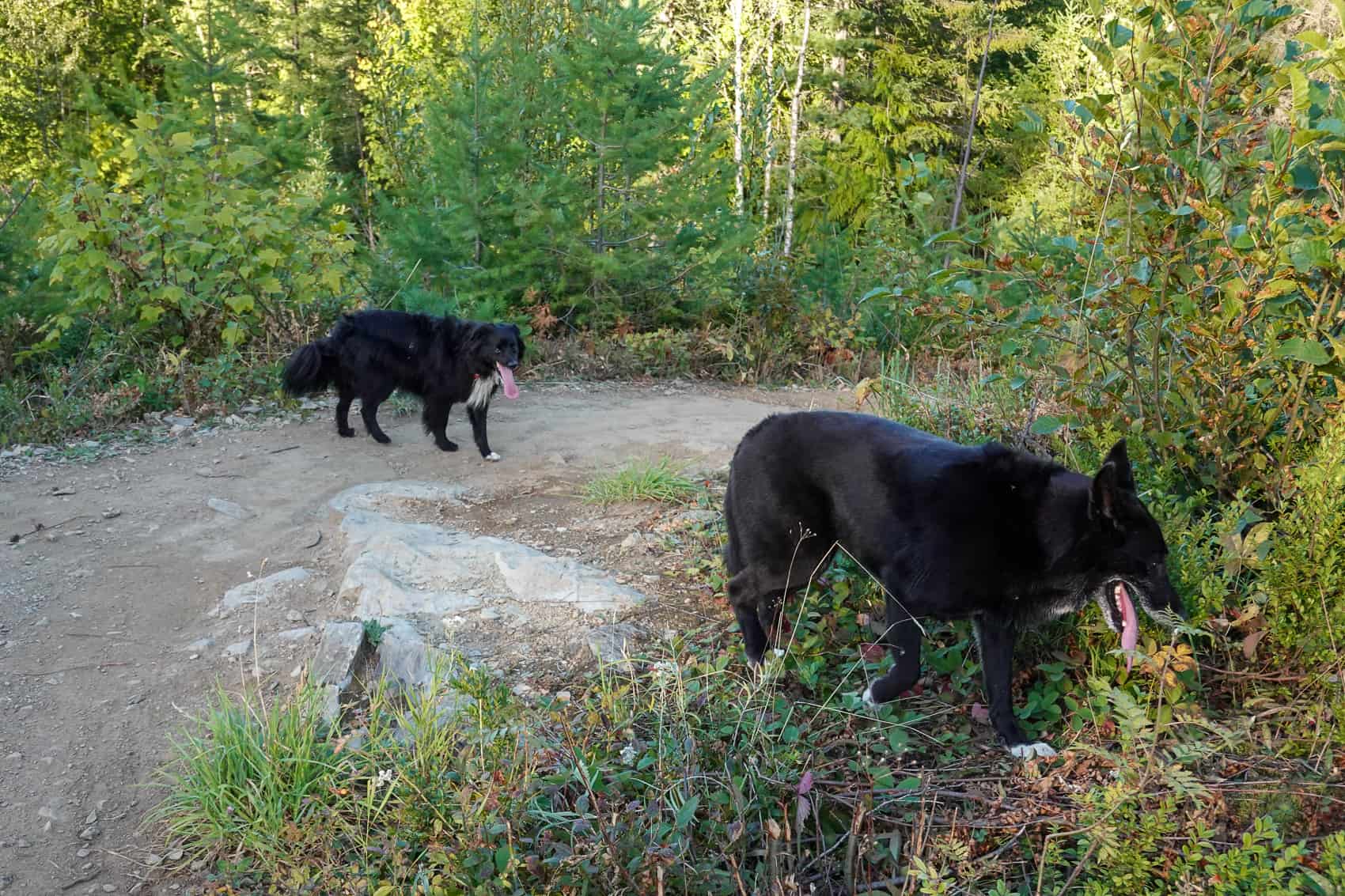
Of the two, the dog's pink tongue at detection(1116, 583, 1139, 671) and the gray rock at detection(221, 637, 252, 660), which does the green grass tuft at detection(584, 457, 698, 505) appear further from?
the dog's pink tongue at detection(1116, 583, 1139, 671)

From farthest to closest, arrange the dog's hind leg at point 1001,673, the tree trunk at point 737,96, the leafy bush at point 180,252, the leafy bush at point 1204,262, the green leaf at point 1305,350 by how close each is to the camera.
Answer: the tree trunk at point 737,96
the leafy bush at point 180,252
the dog's hind leg at point 1001,673
the leafy bush at point 1204,262
the green leaf at point 1305,350

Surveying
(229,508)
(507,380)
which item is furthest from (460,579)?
(507,380)

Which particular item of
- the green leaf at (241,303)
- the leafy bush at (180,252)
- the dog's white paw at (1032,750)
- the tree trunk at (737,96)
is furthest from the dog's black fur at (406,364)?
the tree trunk at (737,96)

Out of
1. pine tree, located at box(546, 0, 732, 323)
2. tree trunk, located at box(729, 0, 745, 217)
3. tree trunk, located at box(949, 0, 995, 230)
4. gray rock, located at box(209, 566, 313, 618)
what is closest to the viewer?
gray rock, located at box(209, 566, 313, 618)

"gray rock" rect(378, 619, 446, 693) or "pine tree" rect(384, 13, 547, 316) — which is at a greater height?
"pine tree" rect(384, 13, 547, 316)

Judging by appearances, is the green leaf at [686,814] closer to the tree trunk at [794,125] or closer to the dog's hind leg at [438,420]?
the dog's hind leg at [438,420]

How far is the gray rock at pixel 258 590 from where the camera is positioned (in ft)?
14.7

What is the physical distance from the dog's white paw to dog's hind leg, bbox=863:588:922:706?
0.40 m

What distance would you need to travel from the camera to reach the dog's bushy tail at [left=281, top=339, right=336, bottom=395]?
23.9ft

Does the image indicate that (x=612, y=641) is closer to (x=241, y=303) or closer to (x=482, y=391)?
(x=482, y=391)

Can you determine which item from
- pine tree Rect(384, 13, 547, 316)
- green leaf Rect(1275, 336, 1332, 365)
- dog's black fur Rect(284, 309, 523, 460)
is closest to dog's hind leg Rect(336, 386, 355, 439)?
dog's black fur Rect(284, 309, 523, 460)

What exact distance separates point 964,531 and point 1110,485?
468 millimetres

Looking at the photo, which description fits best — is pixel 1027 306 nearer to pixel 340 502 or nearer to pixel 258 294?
pixel 340 502

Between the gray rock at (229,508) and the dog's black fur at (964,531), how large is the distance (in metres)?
3.36
